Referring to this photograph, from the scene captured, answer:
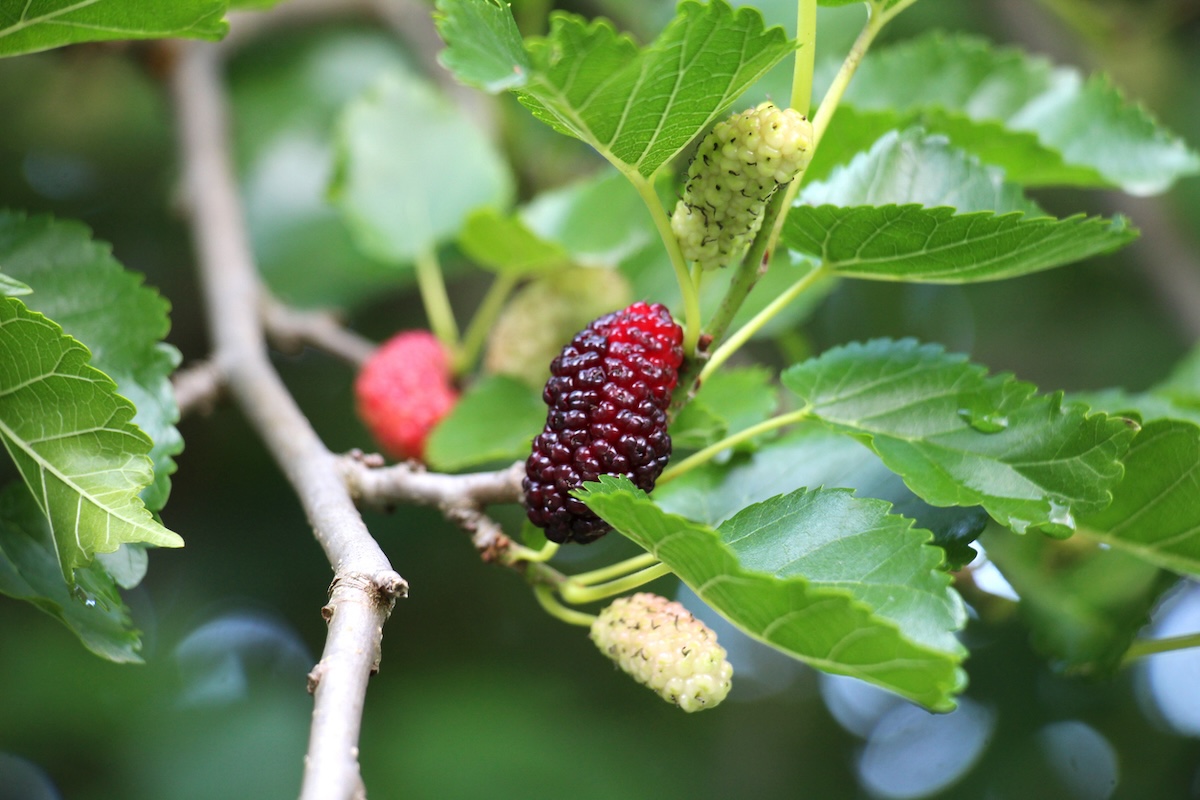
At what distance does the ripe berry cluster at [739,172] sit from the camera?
19.4 inches

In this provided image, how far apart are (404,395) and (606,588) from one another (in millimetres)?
527

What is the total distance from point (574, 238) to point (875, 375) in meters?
0.51

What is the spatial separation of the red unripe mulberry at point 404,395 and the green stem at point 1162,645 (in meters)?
0.69

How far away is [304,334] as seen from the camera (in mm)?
1176

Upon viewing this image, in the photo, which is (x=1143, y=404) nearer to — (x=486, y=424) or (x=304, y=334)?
(x=486, y=424)

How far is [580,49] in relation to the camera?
0.45 meters

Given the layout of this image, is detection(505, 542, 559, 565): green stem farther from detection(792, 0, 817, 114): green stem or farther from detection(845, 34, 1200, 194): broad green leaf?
detection(845, 34, 1200, 194): broad green leaf

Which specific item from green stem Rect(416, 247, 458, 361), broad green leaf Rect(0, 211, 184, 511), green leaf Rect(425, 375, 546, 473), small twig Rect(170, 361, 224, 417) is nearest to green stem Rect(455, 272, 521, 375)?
green stem Rect(416, 247, 458, 361)

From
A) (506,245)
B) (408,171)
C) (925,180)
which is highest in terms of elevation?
(408,171)

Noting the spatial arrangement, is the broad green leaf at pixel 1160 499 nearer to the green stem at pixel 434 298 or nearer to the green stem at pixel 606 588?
the green stem at pixel 606 588

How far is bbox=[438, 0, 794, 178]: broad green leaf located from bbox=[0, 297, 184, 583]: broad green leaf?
0.25 meters

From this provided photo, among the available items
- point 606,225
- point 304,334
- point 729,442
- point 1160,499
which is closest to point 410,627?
point 304,334

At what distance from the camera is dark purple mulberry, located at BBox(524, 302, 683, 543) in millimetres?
565

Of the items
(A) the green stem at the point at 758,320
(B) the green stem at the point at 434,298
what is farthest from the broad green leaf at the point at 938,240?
(B) the green stem at the point at 434,298
